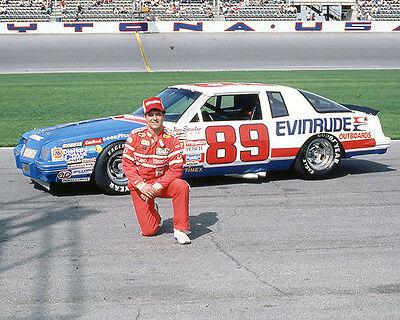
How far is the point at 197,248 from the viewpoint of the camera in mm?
7621

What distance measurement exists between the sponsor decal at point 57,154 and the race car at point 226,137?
0.01 metres

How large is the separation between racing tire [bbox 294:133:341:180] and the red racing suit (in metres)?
3.56

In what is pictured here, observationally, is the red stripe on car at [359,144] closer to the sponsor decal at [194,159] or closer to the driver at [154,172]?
the sponsor decal at [194,159]

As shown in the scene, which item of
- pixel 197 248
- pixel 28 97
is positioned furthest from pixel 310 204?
pixel 28 97

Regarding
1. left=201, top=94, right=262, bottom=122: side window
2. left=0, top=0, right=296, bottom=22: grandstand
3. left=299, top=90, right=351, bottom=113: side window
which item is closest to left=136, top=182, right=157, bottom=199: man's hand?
left=201, top=94, right=262, bottom=122: side window

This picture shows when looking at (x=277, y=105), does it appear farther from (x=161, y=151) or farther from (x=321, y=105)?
(x=161, y=151)

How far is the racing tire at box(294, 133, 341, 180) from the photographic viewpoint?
11141 millimetres

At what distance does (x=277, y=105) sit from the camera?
36.4 ft

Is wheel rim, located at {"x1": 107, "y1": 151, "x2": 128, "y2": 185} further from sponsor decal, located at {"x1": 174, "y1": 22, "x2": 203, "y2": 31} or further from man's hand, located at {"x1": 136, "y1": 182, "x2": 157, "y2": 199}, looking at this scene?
sponsor decal, located at {"x1": 174, "y1": 22, "x2": 203, "y2": 31}

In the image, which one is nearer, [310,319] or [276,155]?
[310,319]

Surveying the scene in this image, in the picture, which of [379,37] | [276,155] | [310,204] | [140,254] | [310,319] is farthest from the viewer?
[379,37]

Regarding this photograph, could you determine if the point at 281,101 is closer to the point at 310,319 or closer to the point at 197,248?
the point at 197,248

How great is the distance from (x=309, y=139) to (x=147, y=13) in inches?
1645

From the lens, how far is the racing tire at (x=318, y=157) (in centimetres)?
1114
